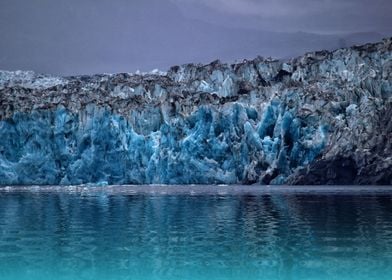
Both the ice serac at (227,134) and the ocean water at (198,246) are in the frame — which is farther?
the ice serac at (227,134)

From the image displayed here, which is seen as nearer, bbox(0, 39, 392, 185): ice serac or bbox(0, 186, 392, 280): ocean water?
bbox(0, 186, 392, 280): ocean water

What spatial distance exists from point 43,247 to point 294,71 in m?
49.0

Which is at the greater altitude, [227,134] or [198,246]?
[227,134]

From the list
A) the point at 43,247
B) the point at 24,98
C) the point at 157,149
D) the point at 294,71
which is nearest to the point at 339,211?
the point at 43,247

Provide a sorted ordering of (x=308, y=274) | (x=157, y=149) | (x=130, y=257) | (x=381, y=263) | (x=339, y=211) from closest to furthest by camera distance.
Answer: (x=308, y=274) → (x=381, y=263) → (x=130, y=257) → (x=339, y=211) → (x=157, y=149)

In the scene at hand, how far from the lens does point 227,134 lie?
2028 inches

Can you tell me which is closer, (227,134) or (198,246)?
(198,246)

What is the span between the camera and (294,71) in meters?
58.3

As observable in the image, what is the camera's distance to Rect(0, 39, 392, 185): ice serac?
48.5 metres

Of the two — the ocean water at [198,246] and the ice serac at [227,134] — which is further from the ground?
the ice serac at [227,134]

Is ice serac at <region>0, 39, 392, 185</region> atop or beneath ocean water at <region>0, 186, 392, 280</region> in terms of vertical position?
atop

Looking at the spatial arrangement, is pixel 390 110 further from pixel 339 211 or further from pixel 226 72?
pixel 339 211

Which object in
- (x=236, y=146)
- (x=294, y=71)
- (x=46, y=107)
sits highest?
(x=294, y=71)

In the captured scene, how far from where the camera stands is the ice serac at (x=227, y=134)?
48531 millimetres
